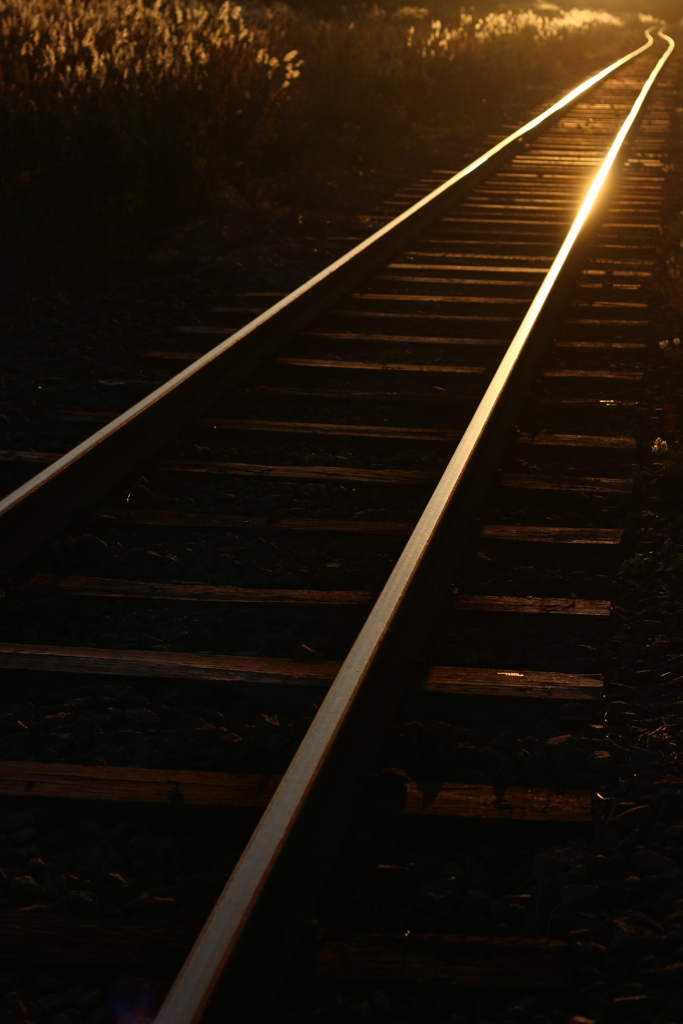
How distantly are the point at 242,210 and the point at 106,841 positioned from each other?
318 inches

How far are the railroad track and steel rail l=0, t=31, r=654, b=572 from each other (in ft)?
0.05

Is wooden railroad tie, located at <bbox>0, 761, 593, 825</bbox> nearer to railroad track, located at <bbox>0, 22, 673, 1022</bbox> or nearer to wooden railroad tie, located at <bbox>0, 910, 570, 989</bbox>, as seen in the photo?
railroad track, located at <bbox>0, 22, 673, 1022</bbox>

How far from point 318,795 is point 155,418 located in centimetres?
269

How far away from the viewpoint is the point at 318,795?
2.20m

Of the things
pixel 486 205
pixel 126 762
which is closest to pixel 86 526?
Result: pixel 126 762

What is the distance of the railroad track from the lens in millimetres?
2043

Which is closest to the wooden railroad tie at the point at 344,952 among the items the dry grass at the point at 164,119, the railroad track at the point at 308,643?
the railroad track at the point at 308,643

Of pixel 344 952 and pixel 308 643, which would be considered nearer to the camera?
pixel 344 952

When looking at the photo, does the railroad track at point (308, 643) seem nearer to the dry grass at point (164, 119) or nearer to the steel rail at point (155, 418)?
the steel rail at point (155, 418)

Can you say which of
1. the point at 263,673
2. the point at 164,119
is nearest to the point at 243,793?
the point at 263,673

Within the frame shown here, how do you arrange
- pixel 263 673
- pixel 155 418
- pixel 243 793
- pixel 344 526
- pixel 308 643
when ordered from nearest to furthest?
pixel 243 793, pixel 263 673, pixel 308 643, pixel 344 526, pixel 155 418

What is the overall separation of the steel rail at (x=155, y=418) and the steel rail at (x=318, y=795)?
1.36 meters

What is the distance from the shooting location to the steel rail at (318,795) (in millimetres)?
1760

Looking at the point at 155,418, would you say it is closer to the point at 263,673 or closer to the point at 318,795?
the point at 263,673
